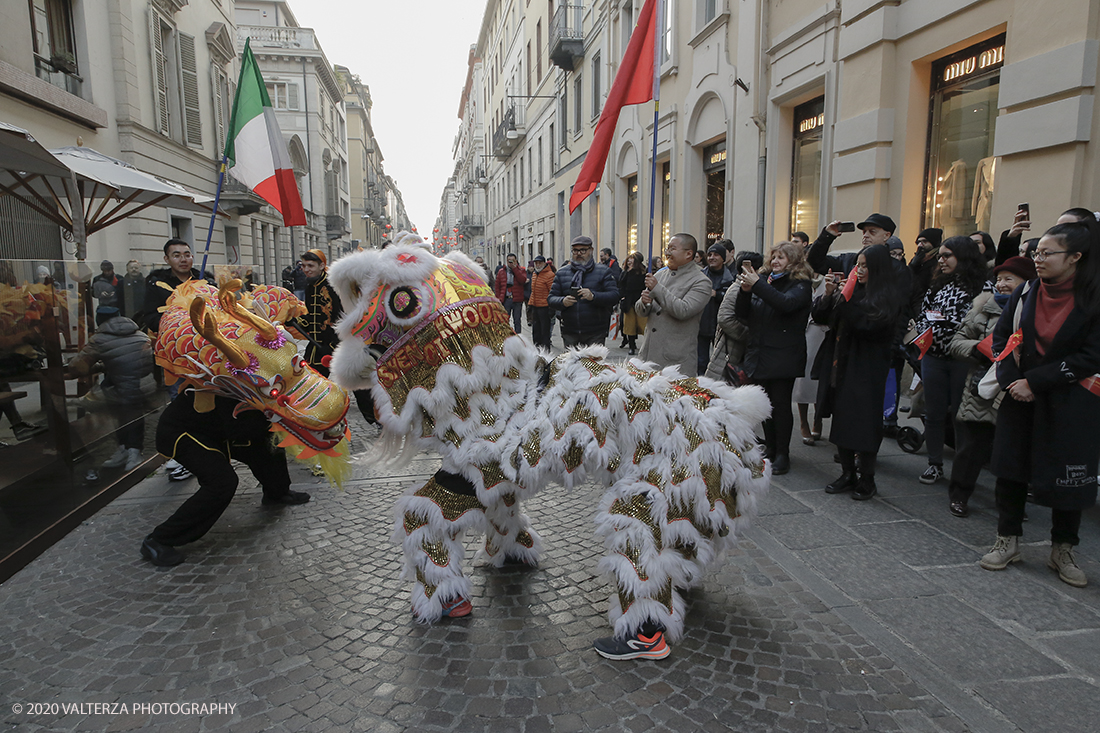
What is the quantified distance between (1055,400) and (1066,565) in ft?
2.94

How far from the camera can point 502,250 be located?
1714 inches

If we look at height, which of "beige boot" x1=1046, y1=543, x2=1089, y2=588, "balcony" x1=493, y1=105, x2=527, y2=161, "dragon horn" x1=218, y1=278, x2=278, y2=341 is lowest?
"beige boot" x1=1046, y1=543, x2=1089, y2=588

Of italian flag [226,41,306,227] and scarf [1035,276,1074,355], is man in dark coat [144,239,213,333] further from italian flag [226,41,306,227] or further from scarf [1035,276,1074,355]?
scarf [1035,276,1074,355]

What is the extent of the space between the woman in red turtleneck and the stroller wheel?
7.37ft

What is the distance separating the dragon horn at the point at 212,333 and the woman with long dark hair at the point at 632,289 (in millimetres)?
6960

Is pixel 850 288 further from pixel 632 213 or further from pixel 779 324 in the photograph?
pixel 632 213

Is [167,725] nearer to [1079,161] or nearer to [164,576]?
[164,576]

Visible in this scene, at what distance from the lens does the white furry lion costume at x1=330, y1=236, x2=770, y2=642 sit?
2562 mm

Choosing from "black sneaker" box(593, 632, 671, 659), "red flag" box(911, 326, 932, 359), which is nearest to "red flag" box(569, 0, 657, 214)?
"red flag" box(911, 326, 932, 359)

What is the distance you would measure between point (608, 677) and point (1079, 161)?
6116 mm

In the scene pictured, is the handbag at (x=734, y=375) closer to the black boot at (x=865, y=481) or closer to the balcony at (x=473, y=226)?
the black boot at (x=865, y=481)

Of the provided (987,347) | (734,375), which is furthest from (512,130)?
(987,347)

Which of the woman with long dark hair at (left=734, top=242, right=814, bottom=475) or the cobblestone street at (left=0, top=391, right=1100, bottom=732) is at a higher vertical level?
the woman with long dark hair at (left=734, top=242, right=814, bottom=475)

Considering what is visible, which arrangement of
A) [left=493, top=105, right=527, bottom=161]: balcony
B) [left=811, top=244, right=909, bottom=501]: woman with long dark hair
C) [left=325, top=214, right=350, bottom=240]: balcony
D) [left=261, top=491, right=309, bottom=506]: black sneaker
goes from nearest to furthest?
[left=811, top=244, right=909, bottom=501]: woman with long dark hair
[left=261, top=491, right=309, bottom=506]: black sneaker
[left=493, top=105, right=527, bottom=161]: balcony
[left=325, top=214, right=350, bottom=240]: balcony
